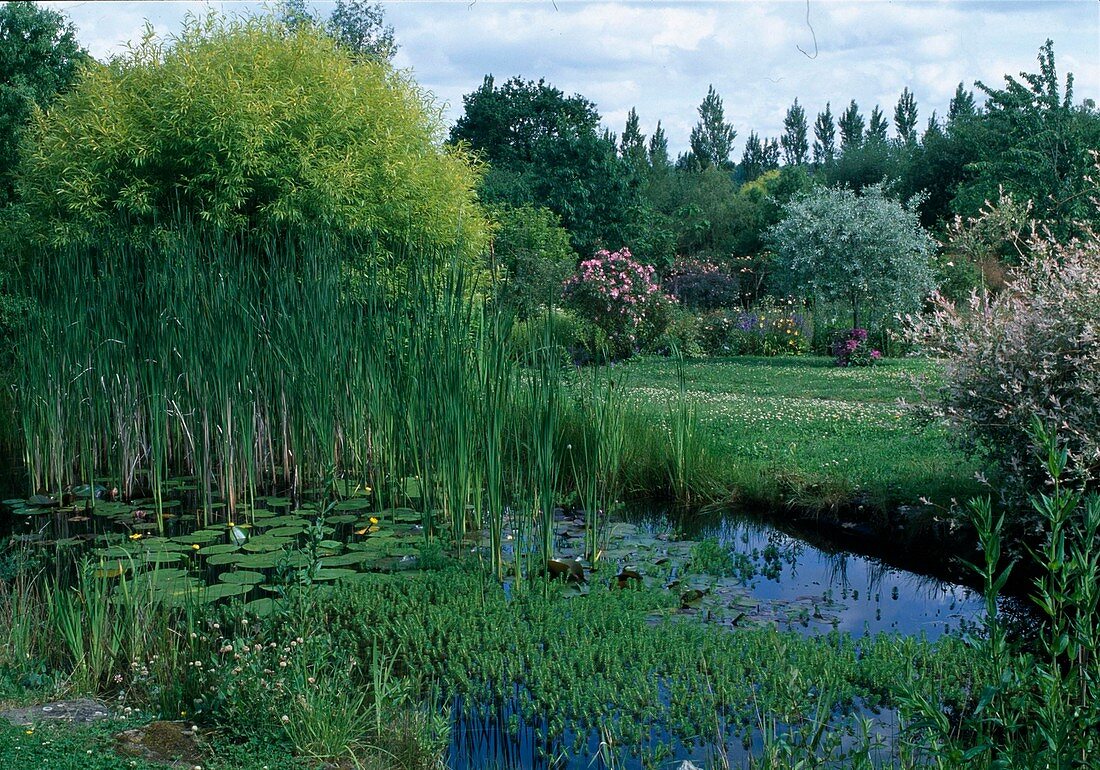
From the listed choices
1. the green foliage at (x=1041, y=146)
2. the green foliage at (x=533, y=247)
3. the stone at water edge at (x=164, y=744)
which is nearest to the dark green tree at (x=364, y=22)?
the green foliage at (x=533, y=247)

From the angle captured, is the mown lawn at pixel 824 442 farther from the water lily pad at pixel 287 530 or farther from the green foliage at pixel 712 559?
the water lily pad at pixel 287 530

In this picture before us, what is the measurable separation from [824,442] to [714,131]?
163 feet

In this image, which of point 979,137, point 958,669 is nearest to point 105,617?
point 958,669

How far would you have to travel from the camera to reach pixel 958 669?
3812mm

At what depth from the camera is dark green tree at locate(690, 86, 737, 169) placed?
54000 mm

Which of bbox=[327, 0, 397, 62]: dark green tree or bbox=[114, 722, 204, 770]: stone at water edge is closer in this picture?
bbox=[114, 722, 204, 770]: stone at water edge

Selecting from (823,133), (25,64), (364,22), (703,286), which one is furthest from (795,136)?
(25,64)

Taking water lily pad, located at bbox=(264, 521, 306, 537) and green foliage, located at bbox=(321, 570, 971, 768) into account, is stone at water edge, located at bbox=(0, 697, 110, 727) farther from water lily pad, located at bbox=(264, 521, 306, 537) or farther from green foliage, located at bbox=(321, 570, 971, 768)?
water lily pad, located at bbox=(264, 521, 306, 537)

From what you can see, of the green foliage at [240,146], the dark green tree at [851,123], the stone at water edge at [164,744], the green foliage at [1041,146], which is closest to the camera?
the stone at water edge at [164,744]

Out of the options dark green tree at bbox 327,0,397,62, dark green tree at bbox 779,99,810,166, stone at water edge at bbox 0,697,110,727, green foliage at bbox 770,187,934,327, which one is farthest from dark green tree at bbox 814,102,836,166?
stone at water edge at bbox 0,697,110,727

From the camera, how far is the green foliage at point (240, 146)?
8.65 meters

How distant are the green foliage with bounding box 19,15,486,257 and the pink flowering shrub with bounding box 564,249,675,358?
7.44m

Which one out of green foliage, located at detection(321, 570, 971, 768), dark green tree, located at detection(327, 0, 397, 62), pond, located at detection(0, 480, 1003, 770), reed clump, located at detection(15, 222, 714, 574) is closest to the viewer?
green foliage, located at detection(321, 570, 971, 768)

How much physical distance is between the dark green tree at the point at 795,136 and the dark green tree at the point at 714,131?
909 centimetres
